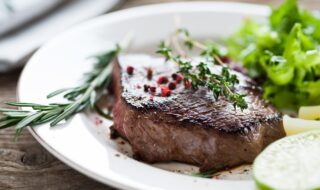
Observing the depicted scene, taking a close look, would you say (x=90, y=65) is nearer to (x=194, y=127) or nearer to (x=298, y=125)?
(x=194, y=127)

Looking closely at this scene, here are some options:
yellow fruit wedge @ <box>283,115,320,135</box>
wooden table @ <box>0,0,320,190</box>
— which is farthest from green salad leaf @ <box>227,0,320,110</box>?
wooden table @ <box>0,0,320,190</box>

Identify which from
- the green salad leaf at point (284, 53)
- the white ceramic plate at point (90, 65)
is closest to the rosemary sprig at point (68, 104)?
the white ceramic plate at point (90, 65)

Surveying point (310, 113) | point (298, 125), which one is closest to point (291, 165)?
point (298, 125)

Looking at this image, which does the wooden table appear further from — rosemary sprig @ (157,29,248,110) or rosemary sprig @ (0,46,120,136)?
rosemary sprig @ (157,29,248,110)

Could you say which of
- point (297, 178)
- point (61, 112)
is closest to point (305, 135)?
point (297, 178)

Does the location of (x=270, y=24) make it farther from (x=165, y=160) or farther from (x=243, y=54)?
(x=165, y=160)

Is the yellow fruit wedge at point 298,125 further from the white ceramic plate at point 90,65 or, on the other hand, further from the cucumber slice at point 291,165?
the white ceramic plate at point 90,65

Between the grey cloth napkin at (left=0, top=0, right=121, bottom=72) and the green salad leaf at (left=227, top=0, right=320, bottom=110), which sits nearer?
the green salad leaf at (left=227, top=0, right=320, bottom=110)
